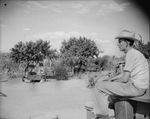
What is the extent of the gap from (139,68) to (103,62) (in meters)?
14.2

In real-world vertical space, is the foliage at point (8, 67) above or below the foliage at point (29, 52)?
below

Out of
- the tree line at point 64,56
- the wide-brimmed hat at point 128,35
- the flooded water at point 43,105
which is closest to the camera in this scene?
the wide-brimmed hat at point 128,35

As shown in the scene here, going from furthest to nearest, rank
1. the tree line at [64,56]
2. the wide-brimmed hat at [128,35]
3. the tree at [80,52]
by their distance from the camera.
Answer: the tree at [80,52], the tree line at [64,56], the wide-brimmed hat at [128,35]

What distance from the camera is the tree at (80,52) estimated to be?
16156 mm

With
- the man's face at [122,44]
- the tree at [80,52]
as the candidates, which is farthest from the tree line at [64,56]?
the man's face at [122,44]

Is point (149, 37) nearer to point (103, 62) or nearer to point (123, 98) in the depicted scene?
point (123, 98)

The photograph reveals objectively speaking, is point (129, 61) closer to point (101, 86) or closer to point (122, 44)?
point (122, 44)

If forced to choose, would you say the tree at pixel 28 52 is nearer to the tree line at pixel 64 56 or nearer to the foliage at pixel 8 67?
the tree line at pixel 64 56

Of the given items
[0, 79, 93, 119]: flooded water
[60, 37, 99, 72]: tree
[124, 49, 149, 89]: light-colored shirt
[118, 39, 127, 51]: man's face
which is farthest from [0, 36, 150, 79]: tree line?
[124, 49, 149, 89]: light-colored shirt

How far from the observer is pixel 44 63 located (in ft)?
54.4

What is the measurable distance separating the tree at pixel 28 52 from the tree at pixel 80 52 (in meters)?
1.94

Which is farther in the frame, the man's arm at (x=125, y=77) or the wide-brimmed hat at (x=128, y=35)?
the wide-brimmed hat at (x=128, y=35)

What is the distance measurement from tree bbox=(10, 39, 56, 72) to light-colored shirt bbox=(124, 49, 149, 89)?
1377 cm

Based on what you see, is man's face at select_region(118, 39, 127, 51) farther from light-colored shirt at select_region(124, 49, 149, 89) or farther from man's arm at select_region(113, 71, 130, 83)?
man's arm at select_region(113, 71, 130, 83)
